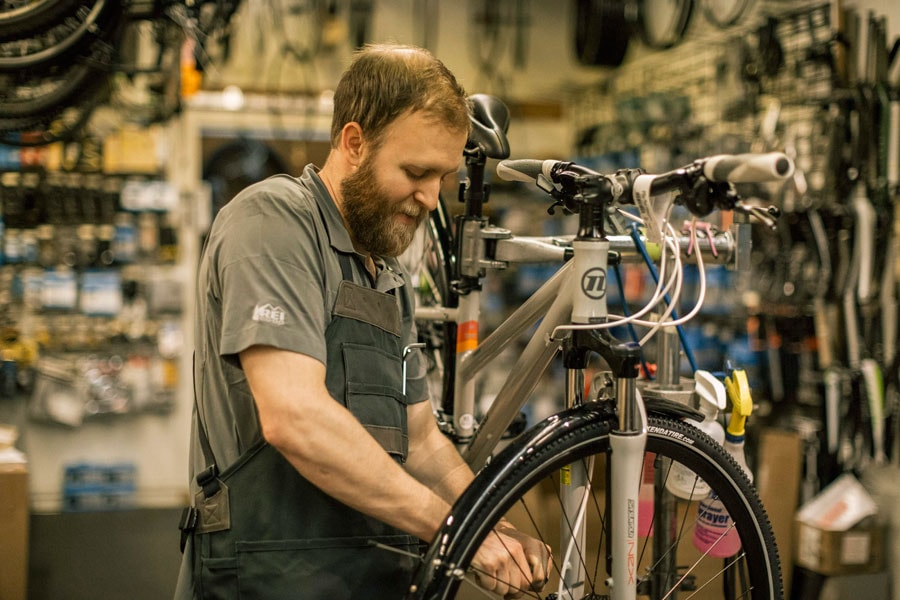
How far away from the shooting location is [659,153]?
18.6 feet

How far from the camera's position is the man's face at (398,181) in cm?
149

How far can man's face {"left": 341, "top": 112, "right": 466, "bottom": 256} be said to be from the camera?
58.7 inches

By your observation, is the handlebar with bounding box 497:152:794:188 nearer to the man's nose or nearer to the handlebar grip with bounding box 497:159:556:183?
the handlebar grip with bounding box 497:159:556:183

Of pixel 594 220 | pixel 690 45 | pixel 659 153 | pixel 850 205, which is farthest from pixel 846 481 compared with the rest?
pixel 690 45

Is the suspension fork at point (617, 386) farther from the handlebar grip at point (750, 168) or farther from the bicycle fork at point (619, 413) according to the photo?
the handlebar grip at point (750, 168)

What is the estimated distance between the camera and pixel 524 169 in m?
1.74

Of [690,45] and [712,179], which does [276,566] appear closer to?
[712,179]

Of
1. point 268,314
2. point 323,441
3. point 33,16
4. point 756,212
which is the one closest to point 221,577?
point 323,441

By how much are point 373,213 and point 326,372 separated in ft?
0.92

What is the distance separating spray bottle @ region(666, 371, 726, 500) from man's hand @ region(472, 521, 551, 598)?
0.33 m

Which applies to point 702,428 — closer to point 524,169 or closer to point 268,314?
point 524,169

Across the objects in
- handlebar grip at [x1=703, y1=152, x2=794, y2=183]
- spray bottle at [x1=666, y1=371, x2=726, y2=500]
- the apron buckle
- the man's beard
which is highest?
handlebar grip at [x1=703, y1=152, x2=794, y2=183]

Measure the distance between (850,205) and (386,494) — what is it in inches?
130

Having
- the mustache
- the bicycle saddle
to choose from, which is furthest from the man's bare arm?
the bicycle saddle
